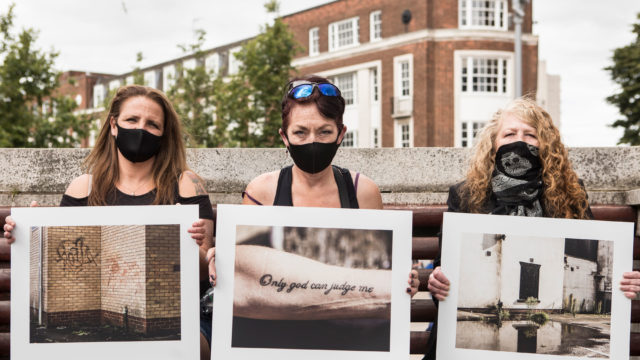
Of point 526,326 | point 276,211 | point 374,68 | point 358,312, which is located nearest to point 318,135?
point 276,211

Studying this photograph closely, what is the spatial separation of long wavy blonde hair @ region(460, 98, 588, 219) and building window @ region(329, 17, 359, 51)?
32.9 meters

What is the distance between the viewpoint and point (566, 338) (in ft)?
9.80

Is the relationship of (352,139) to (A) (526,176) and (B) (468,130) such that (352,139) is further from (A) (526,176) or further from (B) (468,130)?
(A) (526,176)

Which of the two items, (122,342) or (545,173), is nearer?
(122,342)

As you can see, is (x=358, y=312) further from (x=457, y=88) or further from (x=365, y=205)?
(x=457, y=88)

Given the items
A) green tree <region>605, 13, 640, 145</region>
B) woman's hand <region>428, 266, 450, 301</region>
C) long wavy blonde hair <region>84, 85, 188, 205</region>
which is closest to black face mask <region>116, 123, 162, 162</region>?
long wavy blonde hair <region>84, 85, 188, 205</region>

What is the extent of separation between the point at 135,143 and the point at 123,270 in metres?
0.69

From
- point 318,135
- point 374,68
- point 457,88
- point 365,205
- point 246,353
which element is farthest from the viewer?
point 374,68

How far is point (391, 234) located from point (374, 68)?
32.5m

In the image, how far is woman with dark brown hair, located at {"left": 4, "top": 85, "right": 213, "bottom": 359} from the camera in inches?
130

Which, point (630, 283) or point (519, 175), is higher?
point (519, 175)

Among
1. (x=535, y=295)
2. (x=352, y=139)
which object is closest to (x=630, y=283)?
(x=535, y=295)

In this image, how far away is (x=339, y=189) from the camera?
3.30m

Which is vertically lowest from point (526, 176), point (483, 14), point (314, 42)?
point (526, 176)
